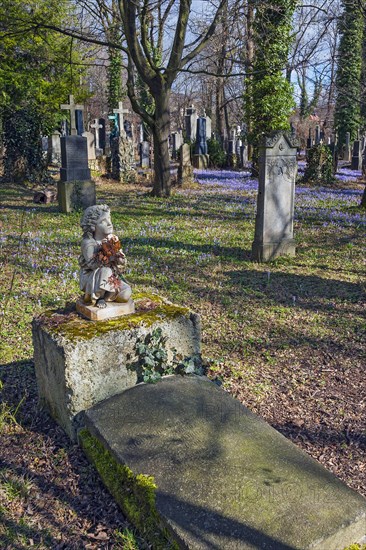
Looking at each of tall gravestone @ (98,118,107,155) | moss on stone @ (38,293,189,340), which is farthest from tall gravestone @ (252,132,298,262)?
tall gravestone @ (98,118,107,155)

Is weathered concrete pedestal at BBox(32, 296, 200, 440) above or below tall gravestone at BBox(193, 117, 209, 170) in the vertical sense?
below

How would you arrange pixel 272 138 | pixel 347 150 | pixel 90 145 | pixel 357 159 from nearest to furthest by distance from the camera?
1. pixel 272 138
2. pixel 90 145
3. pixel 357 159
4. pixel 347 150

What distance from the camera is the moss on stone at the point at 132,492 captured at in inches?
102

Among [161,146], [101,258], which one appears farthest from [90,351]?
[161,146]

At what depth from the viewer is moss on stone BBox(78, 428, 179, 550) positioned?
258 cm

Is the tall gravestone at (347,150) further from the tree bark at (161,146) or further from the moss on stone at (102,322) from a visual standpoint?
the moss on stone at (102,322)

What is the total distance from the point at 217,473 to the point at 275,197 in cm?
638

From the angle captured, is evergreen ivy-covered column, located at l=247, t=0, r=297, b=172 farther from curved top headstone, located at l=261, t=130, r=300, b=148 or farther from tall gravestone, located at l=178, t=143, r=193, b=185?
curved top headstone, located at l=261, t=130, r=300, b=148

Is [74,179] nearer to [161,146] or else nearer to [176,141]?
[161,146]

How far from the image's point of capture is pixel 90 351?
3455mm

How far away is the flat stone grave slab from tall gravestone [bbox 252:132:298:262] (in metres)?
5.23

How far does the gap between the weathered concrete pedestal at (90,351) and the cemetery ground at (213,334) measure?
29 cm

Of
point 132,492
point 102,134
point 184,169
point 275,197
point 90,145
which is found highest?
point 102,134

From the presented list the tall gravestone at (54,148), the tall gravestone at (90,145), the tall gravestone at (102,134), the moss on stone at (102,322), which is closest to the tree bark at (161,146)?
the tall gravestone at (54,148)
